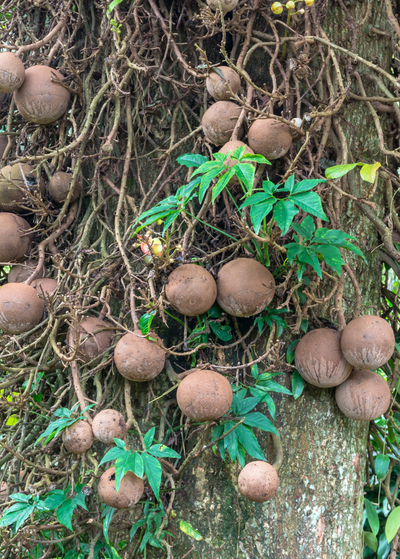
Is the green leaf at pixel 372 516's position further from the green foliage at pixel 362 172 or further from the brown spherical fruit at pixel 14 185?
the brown spherical fruit at pixel 14 185

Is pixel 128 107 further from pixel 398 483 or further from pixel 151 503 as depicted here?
pixel 398 483

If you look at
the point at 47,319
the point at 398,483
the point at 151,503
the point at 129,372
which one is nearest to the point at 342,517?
the point at 398,483

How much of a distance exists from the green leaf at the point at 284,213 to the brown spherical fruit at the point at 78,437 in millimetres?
636

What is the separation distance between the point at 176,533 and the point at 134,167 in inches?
43.8

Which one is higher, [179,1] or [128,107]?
[179,1]

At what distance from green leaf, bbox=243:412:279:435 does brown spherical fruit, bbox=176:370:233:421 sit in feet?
0.36

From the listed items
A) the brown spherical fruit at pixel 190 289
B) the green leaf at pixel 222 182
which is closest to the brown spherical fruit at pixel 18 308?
the brown spherical fruit at pixel 190 289

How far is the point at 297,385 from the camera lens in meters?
1.26

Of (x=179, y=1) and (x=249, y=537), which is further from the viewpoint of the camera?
(x=179, y=1)

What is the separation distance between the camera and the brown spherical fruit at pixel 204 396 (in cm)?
104

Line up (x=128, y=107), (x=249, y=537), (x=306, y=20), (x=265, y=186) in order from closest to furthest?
(x=265, y=186) < (x=249, y=537) < (x=306, y=20) < (x=128, y=107)

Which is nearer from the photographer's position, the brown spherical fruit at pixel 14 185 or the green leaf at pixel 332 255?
the green leaf at pixel 332 255

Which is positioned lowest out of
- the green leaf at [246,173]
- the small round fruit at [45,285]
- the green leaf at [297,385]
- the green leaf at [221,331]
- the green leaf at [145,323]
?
the green leaf at [297,385]

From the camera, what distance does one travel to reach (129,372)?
1.16 metres
